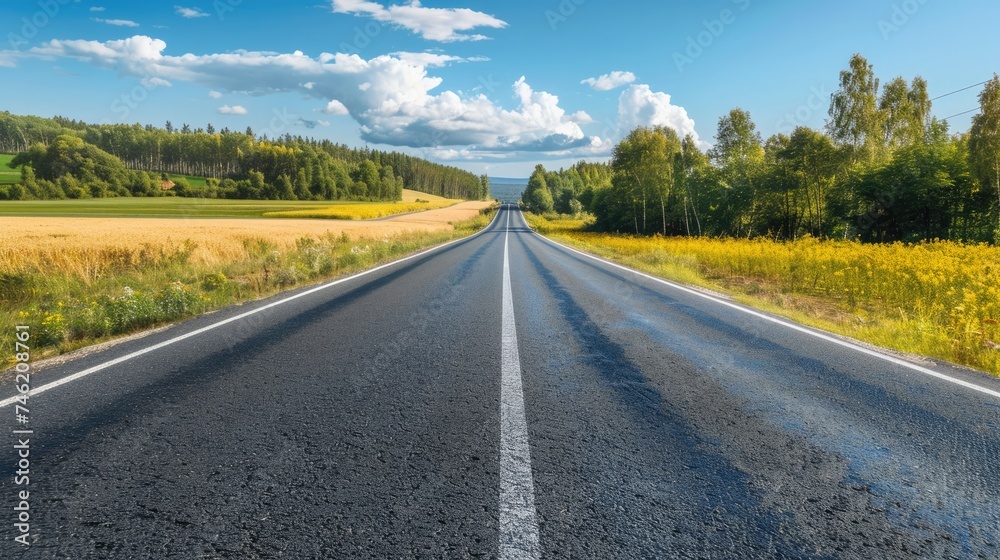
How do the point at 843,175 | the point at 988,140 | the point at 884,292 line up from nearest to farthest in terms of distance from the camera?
the point at 884,292 < the point at 988,140 < the point at 843,175

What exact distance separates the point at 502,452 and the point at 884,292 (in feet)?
36.4

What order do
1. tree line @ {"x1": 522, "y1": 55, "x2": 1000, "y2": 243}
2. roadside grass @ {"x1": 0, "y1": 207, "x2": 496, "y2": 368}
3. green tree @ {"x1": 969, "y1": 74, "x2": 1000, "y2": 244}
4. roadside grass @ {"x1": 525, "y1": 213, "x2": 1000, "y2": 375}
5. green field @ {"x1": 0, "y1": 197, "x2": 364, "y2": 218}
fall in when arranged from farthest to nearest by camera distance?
green field @ {"x1": 0, "y1": 197, "x2": 364, "y2": 218} < tree line @ {"x1": 522, "y1": 55, "x2": 1000, "y2": 243} < green tree @ {"x1": 969, "y1": 74, "x2": 1000, "y2": 244} < roadside grass @ {"x1": 0, "y1": 207, "x2": 496, "y2": 368} < roadside grass @ {"x1": 525, "y1": 213, "x2": 1000, "y2": 375}

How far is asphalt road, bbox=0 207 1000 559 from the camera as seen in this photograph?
215 centimetres

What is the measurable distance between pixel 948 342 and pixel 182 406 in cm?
853

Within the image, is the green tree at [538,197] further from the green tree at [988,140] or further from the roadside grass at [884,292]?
the roadside grass at [884,292]

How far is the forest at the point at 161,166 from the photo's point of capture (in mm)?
83125

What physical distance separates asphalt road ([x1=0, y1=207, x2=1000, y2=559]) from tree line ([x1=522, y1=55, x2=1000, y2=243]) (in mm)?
26748

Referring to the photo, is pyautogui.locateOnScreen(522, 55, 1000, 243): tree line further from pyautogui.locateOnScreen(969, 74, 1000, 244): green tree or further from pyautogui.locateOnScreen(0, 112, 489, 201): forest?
pyautogui.locateOnScreen(0, 112, 489, 201): forest

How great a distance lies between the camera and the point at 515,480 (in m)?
2.61

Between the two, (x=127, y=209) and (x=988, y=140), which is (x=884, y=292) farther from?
(x=127, y=209)

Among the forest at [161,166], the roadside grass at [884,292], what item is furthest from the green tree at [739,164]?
the forest at [161,166]

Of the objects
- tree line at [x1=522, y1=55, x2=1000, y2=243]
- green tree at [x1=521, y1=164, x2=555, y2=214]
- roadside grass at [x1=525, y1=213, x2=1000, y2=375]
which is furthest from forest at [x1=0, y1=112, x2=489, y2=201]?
roadside grass at [x1=525, y1=213, x2=1000, y2=375]

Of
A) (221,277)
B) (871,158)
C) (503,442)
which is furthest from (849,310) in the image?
(871,158)

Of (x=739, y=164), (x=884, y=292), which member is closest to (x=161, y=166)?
(x=739, y=164)
